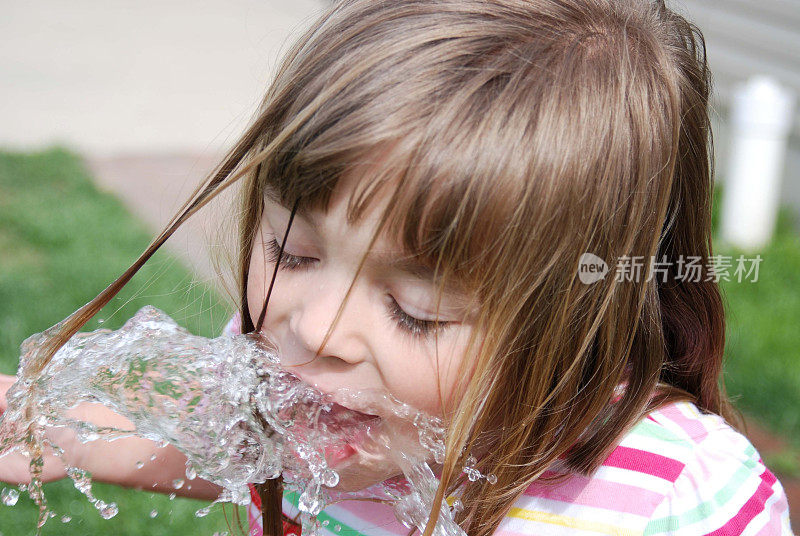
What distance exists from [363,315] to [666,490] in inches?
22.2

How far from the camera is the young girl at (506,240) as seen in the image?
4.31 ft

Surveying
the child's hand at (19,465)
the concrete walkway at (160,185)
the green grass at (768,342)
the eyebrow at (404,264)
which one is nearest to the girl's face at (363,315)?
the eyebrow at (404,264)

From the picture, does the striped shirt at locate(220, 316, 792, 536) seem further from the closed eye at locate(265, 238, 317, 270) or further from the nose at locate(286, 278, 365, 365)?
the closed eye at locate(265, 238, 317, 270)

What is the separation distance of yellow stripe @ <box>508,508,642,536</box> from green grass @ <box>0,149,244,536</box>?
1.06 m

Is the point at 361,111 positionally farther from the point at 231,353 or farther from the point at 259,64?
the point at 259,64

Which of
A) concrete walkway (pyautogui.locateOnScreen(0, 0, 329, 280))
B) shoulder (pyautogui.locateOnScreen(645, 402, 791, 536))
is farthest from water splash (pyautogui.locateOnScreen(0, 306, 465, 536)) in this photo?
concrete walkway (pyautogui.locateOnScreen(0, 0, 329, 280))

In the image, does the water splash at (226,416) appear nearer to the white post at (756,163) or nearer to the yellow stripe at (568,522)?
the yellow stripe at (568,522)

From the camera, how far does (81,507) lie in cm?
267

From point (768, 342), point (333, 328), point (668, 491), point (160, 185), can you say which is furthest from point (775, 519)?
point (160, 185)

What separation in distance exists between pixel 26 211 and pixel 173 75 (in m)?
2.80

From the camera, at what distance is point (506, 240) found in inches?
52.6

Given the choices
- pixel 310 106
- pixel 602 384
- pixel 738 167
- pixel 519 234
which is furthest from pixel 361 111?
pixel 738 167

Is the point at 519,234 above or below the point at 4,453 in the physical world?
above

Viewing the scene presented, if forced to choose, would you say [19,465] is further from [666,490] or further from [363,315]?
[666,490]
